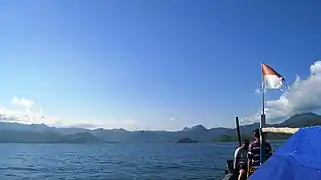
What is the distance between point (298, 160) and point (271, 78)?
6.39 meters

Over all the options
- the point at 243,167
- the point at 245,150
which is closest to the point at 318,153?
the point at 243,167

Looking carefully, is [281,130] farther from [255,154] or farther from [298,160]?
[298,160]

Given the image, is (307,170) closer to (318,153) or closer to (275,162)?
(318,153)

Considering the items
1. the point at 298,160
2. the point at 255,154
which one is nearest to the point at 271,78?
the point at 255,154

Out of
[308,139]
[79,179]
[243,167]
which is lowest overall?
[79,179]

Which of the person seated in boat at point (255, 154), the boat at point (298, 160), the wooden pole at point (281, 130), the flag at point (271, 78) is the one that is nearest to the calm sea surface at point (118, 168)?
the person seated in boat at point (255, 154)

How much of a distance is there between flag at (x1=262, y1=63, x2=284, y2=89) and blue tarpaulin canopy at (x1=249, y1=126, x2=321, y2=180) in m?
5.73

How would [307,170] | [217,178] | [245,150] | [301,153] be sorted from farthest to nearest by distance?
[217,178] → [245,150] → [301,153] → [307,170]

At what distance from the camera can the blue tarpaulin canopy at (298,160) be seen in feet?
18.1

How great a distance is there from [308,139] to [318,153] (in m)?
0.42

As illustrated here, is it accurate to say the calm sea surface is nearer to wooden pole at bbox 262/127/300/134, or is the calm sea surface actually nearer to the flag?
the flag

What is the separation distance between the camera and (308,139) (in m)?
5.98

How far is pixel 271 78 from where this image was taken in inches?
473

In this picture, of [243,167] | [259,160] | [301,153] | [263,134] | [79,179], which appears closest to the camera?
[301,153]
